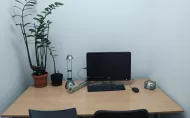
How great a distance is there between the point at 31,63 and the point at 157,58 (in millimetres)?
1489

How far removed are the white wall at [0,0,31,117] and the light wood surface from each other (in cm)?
16

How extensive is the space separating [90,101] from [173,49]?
0.95 m

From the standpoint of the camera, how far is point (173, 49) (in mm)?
1778

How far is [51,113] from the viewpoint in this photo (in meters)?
1.35

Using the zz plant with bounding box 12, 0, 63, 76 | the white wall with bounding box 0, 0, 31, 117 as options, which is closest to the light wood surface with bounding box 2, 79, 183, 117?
the white wall with bounding box 0, 0, 31, 117

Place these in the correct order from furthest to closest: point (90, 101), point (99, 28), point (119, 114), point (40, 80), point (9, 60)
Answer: point (99, 28) < point (40, 80) < point (9, 60) < point (90, 101) < point (119, 114)

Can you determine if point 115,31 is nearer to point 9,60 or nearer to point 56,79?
point 56,79

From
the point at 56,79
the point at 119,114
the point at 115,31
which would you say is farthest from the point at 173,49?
the point at 56,79

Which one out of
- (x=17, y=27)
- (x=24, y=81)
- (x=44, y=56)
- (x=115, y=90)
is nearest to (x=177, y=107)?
(x=115, y=90)

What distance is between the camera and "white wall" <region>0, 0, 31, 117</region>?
177cm

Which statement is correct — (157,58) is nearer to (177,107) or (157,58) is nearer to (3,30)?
(177,107)

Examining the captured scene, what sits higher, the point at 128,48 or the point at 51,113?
the point at 128,48

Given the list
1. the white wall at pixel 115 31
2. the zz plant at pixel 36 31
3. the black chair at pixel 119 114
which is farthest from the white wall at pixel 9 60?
the black chair at pixel 119 114

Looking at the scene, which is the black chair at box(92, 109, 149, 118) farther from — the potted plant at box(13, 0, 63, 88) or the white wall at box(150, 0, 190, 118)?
the potted plant at box(13, 0, 63, 88)
